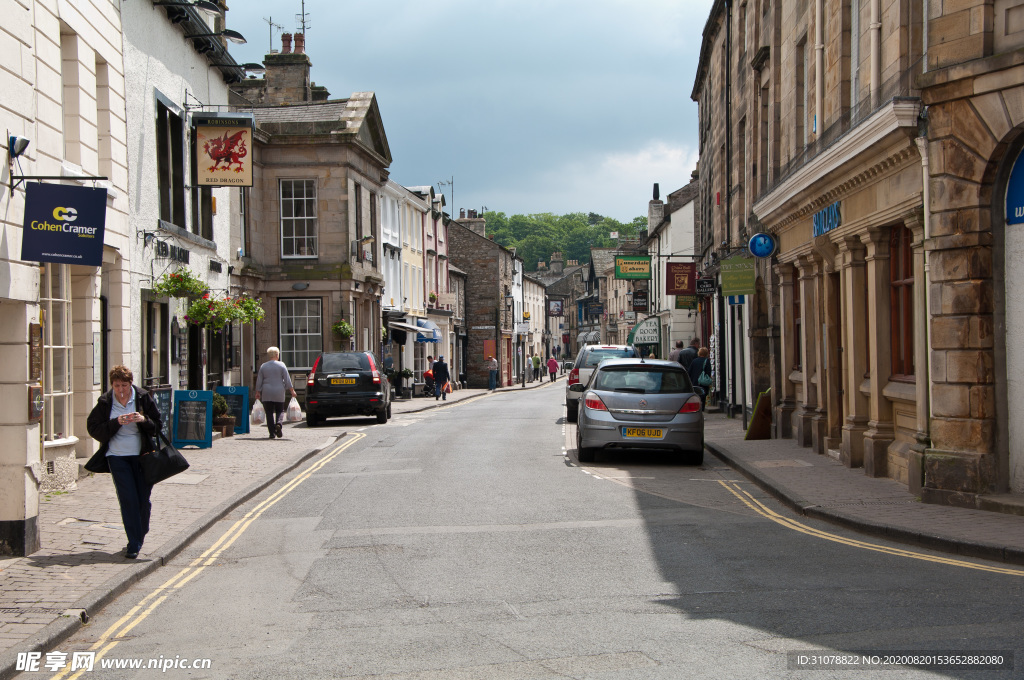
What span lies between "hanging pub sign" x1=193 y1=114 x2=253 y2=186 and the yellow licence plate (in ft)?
30.5

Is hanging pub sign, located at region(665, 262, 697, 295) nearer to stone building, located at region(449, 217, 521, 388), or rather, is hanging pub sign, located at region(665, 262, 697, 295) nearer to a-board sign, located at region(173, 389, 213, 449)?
a-board sign, located at region(173, 389, 213, 449)

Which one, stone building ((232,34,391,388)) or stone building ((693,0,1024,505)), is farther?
stone building ((232,34,391,388))

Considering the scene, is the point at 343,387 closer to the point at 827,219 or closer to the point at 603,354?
the point at 603,354

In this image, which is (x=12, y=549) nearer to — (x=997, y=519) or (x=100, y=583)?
(x=100, y=583)

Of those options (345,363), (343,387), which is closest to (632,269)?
(345,363)

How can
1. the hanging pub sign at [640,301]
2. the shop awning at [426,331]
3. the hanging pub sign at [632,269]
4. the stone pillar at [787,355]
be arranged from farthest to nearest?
the hanging pub sign at [640,301], the shop awning at [426,331], the hanging pub sign at [632,269], the stone pillar at [787,355]

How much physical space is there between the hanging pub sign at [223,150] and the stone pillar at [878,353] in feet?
38.8

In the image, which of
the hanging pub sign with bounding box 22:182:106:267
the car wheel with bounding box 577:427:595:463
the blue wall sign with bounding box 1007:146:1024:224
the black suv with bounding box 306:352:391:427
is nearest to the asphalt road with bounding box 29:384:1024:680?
the hanging pub sign with bounding box 22:182:106:267

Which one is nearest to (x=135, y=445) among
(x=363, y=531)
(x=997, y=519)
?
(x=363, y=531)

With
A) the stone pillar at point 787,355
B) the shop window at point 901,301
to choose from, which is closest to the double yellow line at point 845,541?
the shop window at point 901,301

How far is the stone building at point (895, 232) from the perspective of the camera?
10180 millimetres

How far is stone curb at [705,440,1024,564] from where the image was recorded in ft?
26.1

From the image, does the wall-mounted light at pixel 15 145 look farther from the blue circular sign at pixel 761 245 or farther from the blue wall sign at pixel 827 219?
the blue circular sign at pixel 761 245

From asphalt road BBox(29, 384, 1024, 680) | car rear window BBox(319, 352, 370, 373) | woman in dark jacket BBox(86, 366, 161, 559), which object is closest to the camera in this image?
asphalt road BBox(29, 384, 1024, 680)
